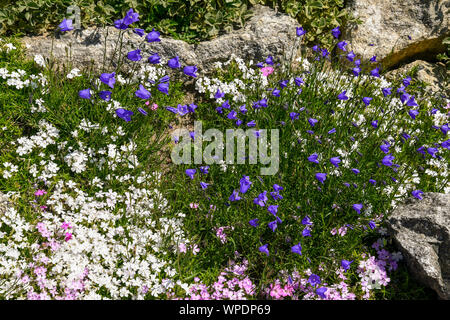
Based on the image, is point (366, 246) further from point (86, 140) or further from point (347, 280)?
point (86, 140)

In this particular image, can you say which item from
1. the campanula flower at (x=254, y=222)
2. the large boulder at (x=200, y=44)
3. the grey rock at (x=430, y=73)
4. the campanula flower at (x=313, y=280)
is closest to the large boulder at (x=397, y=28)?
the grey rock at (x=430, y=73)

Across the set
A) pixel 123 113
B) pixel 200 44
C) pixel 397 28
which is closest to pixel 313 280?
pixel 123 113

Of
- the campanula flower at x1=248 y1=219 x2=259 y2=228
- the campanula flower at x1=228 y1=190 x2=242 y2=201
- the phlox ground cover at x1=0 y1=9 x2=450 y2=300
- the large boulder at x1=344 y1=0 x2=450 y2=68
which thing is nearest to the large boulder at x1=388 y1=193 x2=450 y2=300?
the phlox ground cover at x1=0 y1=9 x2=450 y2=300

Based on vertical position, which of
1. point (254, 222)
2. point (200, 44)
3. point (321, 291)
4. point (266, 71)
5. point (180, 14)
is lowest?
point (321, 291)

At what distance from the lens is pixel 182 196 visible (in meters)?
4.92

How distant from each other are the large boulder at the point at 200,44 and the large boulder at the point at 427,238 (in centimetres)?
317

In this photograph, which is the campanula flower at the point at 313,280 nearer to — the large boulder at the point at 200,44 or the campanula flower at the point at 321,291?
the campanula flower at the point at 321,291

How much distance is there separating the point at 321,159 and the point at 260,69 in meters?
2.10

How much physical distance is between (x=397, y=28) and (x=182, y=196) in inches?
200

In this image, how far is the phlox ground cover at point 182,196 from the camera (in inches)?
164

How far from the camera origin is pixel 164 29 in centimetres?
646

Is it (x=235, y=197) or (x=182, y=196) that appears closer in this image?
(x=235, y=197)

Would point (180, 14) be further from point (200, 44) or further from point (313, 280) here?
point (313, 280)
